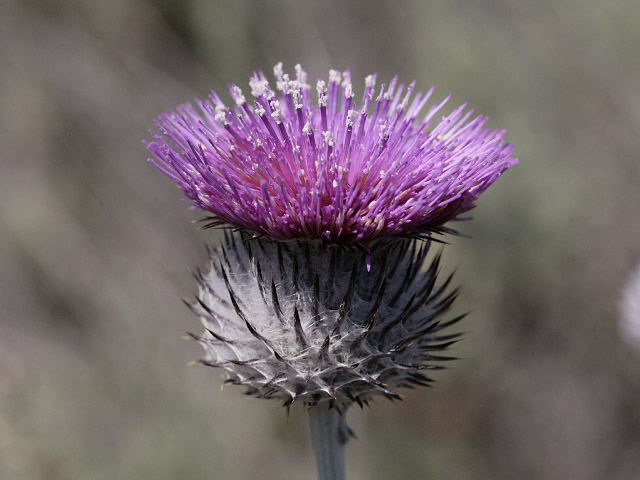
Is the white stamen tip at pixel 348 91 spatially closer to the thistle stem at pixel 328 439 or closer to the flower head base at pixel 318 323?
the flower head base at pixel 318 323

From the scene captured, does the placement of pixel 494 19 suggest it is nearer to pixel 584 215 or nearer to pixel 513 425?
pixel 584 215

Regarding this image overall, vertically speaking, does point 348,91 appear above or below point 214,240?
below

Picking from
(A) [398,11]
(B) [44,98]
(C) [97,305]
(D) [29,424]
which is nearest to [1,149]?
(B) [44,98]

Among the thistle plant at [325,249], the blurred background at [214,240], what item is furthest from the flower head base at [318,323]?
the blurred background at [214,240]

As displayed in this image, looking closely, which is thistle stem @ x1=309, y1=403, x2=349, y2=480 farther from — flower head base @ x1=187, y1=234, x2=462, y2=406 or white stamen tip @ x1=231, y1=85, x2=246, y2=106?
white stamen tip @ x1=231, y1=85, x2=246, y2=106

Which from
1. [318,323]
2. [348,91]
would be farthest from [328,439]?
[348,91]

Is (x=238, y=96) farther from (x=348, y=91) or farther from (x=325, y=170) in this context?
(x=325, y=170)

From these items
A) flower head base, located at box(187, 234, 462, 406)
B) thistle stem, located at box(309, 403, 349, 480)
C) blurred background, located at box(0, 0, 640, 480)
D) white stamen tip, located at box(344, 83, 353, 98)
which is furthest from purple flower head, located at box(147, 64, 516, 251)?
blurred background, located at box(0, 0, 640, 480)
